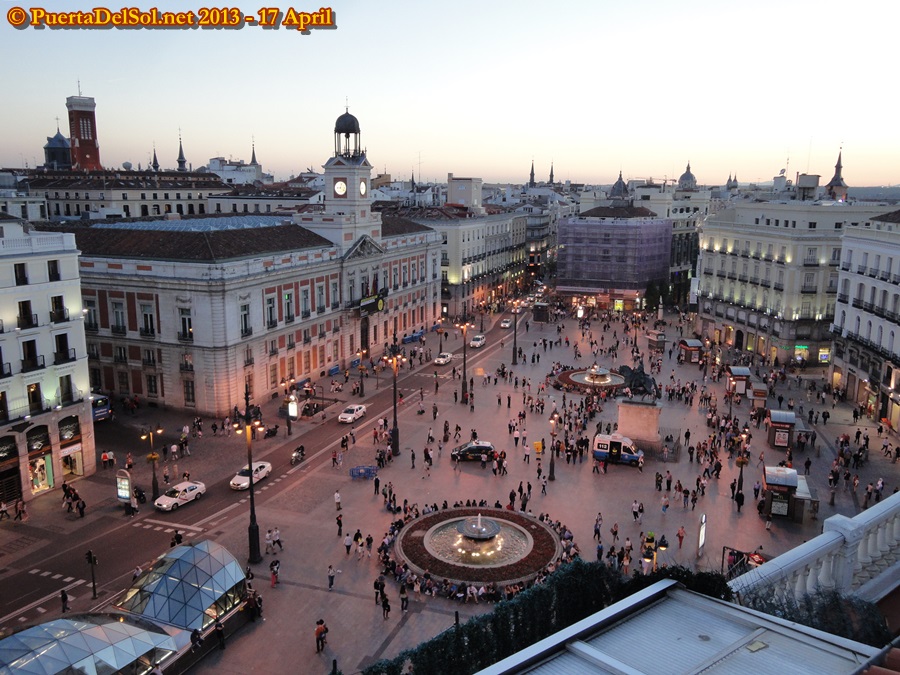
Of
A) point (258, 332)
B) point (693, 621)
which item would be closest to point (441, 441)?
point (258, 332)

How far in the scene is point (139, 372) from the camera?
49.3 metres

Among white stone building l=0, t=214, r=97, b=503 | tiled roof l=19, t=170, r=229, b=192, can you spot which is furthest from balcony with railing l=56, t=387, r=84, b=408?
tiled roof l=19, t=170, r=229, b=192

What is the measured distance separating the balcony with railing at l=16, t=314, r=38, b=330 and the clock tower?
97.0ft

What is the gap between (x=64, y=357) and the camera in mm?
36594

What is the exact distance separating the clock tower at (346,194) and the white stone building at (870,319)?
124 feet

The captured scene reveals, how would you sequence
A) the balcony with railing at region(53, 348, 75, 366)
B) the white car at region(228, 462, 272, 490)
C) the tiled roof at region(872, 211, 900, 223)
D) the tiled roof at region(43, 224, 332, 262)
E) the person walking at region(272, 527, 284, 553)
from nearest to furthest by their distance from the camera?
the person walking at region(272, 527, 284, 553), the white car at region(228, 462, 272, 490), the balcony with railing at region(53, 348, 75, 366), the tiled roof at region(43, 224, 332, 262), the tiled roof at region(872, 211, 900, 223)

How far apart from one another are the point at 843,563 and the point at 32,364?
34.6 m

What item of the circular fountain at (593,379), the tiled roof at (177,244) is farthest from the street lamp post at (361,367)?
the circular fountain at (593,379)

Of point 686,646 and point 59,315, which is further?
point 59,315

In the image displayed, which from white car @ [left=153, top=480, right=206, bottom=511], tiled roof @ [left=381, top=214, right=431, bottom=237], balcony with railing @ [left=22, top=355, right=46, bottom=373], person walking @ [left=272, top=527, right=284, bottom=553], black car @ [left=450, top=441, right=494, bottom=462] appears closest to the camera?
person walking @ [left=272, top=527, right=284, bottom=553]

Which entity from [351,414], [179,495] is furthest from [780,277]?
[179,495]

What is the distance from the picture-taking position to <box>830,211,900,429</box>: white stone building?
4638 centimetres

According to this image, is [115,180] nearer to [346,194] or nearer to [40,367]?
[346,194]

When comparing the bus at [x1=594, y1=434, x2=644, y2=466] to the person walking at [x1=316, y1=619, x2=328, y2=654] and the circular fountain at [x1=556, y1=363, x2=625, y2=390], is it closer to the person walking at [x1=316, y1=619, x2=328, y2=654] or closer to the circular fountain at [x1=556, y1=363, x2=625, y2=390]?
the circular fountain at [x1=556, y1=363, x2=625, y2=390]
